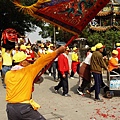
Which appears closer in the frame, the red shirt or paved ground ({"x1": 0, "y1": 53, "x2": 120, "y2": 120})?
paved ground ({"x1": 0, "y1": 53, "x2": 120, "y2": 120})

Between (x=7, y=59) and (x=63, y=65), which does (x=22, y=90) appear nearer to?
(x=63, y=65)

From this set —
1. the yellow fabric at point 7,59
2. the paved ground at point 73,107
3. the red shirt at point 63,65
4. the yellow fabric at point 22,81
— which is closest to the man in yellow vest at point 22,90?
the yellow fabric at point 22,81

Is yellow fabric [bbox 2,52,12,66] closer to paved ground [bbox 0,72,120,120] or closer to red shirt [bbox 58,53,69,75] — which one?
paved ground [bbox 0,72,120,120]

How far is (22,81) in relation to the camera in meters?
3.98

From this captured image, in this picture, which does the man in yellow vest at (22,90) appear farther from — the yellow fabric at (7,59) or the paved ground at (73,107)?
the yellow fabric at (7,59)

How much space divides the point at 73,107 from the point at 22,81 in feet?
11.1

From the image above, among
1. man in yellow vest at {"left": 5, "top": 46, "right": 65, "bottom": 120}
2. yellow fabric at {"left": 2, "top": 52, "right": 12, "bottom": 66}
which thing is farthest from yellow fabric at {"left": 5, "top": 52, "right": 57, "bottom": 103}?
yellow fabric at {"left": 2, "top": 52, "right": 12, "bottom": 66}

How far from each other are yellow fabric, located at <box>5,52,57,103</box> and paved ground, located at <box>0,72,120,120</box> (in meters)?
2.31

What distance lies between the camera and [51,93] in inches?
352

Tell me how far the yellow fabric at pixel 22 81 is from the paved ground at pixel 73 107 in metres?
2.31

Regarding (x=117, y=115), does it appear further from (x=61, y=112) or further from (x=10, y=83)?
(x=10, y=83)

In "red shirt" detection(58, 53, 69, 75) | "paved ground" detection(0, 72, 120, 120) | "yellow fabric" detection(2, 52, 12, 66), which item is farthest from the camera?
"yellow fabric" detection(2, 52, 12, 66)

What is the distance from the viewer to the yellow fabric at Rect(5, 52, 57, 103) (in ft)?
13.0

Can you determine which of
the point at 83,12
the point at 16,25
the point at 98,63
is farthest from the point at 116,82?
the point at 16,25
